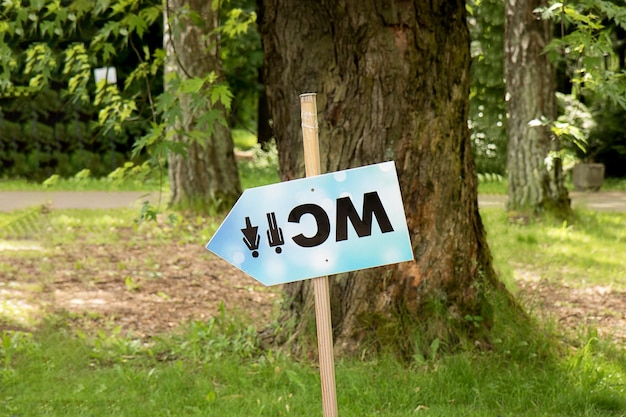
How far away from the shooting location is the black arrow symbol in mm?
3066

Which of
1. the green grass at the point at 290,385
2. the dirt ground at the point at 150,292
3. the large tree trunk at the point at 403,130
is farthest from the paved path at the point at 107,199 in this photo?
the large tree trunk at the point at 403,130

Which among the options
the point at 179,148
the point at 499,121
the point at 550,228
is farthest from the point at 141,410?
the point at 499,121

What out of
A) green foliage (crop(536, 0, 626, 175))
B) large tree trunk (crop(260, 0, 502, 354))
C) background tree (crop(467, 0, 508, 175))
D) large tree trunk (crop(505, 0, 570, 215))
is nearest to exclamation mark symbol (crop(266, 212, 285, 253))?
large tree trunk (crop(260, 0, 502, 354))

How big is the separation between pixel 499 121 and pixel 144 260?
10722 mm

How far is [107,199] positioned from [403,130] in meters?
10.9

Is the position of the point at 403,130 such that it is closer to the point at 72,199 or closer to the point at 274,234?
the point at 274,234

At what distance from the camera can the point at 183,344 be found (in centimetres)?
554

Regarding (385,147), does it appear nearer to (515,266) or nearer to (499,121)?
(515,266)

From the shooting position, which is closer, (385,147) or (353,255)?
(353,255)

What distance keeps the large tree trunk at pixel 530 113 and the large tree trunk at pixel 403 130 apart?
→ 5.96 metres

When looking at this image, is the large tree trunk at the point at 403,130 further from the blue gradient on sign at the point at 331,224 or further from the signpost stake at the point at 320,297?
the blue gradient on sign at the point at 331,224

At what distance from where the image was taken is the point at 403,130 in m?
4.95

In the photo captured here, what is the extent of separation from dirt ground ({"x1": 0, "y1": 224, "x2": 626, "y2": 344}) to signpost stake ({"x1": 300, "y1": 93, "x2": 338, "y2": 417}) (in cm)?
293

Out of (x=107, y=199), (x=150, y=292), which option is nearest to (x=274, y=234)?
(x=150, y=292)
